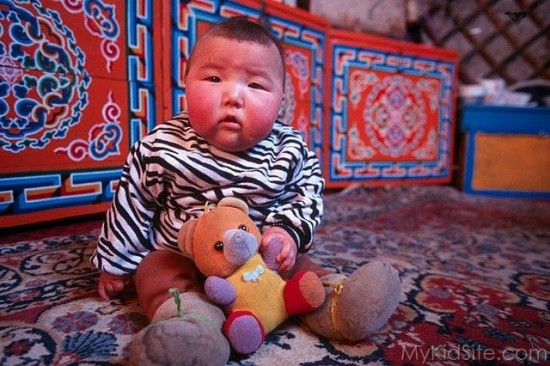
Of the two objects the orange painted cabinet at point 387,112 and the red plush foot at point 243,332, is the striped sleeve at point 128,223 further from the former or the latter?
the orange painted cabinet at point 387,112

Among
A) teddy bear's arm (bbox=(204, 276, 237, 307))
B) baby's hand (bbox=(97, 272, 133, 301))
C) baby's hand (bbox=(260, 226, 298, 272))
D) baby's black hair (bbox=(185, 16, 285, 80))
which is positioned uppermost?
baby's black hair (bbox=(185, 16, 285, 80))

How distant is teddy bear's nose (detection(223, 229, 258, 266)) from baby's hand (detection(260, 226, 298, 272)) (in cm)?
4

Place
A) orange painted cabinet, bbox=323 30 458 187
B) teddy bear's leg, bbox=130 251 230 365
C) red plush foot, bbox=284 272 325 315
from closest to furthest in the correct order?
teddy bear's leg, bbox=130 251 230 365, red plush foot, bbox=284 272 325 315, orange painted cabinet, bbox=323 30 458 187

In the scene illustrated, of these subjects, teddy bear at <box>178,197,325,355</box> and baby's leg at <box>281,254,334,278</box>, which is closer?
teddy bear at <box>178,197,325,355</box>

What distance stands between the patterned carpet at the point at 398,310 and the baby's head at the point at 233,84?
0.23 meters

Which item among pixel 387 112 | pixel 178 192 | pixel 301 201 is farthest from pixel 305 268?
pixel 387 112

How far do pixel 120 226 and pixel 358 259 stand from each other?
1.41 feet

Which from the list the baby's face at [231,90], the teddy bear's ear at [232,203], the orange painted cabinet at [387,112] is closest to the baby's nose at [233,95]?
the baby's face at [231,90]

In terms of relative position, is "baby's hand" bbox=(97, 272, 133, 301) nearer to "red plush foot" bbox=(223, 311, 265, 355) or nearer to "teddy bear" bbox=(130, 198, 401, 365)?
"teddy bear" bbox=(130, 198, 401, 365)

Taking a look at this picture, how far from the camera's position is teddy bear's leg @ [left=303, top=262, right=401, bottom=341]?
1.25 ft

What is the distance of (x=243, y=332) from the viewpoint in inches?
14.0

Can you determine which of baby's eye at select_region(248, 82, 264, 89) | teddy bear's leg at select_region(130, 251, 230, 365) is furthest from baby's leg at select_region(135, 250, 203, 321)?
baby's eye at select_region(248, 82, 264, 89)

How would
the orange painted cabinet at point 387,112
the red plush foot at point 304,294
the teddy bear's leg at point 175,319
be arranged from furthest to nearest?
the orange painted cabinet at point 387,112 < the red plush foot at point 304,294 < the teddy bear's leg at point 175,319

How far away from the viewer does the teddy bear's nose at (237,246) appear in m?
0.37
